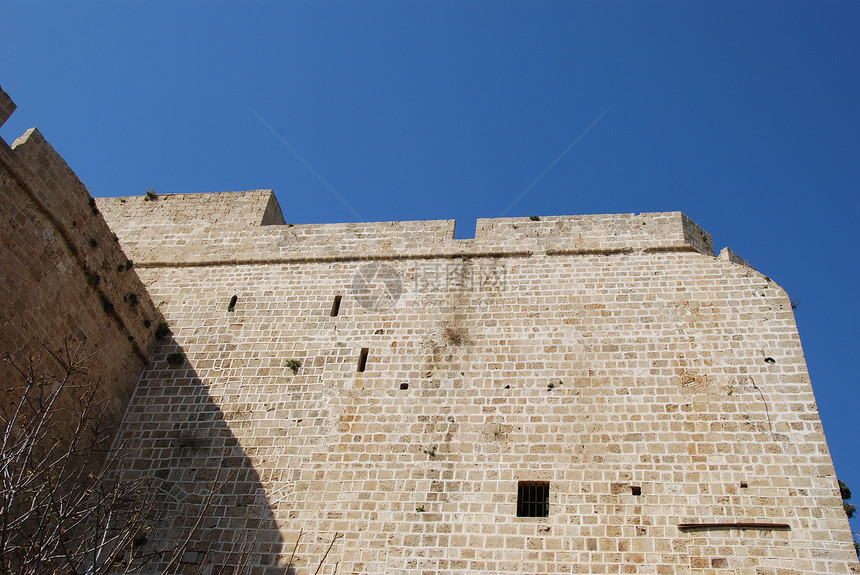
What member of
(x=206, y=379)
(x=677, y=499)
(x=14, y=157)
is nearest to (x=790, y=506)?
(x=677, y=499)

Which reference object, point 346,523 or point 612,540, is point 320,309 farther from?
point 612,540

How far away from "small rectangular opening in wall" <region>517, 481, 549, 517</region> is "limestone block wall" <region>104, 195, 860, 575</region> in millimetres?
83

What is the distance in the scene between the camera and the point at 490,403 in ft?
29.8

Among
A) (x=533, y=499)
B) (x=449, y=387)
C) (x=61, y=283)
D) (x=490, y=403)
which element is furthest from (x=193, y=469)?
(x=533, y=499)

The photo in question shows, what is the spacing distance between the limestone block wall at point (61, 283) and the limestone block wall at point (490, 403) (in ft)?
1.94

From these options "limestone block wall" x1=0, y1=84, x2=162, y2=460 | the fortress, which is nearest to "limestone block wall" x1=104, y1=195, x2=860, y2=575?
the fortress

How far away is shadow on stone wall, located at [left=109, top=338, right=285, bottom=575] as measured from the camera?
327 inches

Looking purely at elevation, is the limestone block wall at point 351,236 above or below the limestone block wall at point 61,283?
above

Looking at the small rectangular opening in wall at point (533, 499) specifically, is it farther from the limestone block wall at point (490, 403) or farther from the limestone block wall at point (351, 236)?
the limestone block wall at point (351, 236)

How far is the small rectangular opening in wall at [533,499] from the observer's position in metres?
8.17

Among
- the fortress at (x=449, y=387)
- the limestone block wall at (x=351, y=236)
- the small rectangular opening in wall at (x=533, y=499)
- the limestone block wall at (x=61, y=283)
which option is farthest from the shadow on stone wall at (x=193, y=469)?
the small rectangular opening in wall at (x=533, y=499)

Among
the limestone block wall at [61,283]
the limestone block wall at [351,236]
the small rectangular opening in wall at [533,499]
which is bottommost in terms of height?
the small rectangular opening in wall at [533,499]

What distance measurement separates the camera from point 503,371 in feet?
30.8

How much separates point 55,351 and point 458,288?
505 cm
